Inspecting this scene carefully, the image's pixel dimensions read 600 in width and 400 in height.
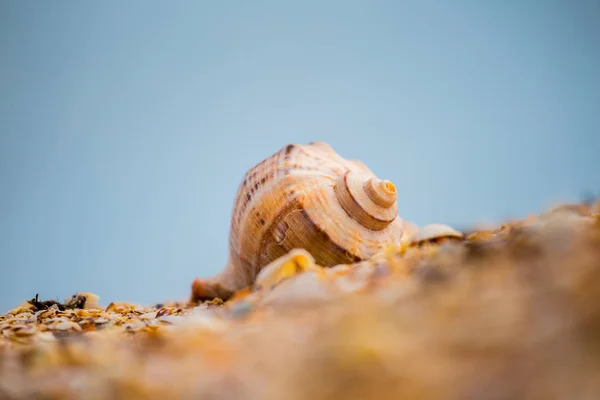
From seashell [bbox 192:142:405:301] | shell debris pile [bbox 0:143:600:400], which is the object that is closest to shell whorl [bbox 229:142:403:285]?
seashell [bbox 192:142:405:301]

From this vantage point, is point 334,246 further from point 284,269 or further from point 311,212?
point 284,269

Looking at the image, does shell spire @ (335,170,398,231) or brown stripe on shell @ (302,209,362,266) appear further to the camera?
shell spire @ (335,170,398,231)

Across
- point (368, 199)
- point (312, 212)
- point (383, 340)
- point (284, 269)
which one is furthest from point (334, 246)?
point (383, 340)

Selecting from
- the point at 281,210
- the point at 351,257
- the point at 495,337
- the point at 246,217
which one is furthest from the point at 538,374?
the point at 246,217

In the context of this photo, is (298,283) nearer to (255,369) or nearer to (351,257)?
(255,369)

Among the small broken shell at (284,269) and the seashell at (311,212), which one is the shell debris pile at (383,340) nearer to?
the small broken shell at (284,269)

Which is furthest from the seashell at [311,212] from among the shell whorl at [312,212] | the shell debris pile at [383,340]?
the shell debris pile at [383,340]

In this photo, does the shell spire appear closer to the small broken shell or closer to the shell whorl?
the shell whorl
